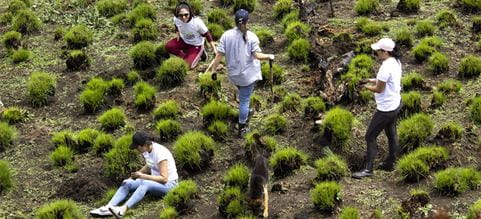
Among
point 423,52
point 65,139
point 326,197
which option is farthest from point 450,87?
point 65,139

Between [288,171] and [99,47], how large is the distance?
23.9ft

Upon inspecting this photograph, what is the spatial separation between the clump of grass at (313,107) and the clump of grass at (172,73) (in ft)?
9.83

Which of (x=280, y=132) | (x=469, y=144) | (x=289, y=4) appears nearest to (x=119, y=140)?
(x=280, y=132)

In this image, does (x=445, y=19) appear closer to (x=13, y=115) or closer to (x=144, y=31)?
(x=144, y=31)

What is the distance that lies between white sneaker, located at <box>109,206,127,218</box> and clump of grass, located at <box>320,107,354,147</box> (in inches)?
148

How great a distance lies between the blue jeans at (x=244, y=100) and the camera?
13148 millimetres

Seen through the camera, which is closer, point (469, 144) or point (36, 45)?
point (469, 144)

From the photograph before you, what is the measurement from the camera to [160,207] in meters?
11.7

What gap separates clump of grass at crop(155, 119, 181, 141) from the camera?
13.7 m

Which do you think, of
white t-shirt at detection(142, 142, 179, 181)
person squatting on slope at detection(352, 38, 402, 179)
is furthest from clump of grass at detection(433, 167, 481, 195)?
white t-shirt at detection(142, 142, 179, 181)

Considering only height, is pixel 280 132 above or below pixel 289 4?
below

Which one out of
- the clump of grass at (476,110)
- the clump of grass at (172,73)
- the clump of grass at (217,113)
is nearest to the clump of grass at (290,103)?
the clump of grass at (217,113)

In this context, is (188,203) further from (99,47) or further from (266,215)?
(99,47)

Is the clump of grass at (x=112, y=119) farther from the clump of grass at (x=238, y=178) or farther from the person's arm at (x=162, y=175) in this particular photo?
the clump of grass at (x=238, y=178)
